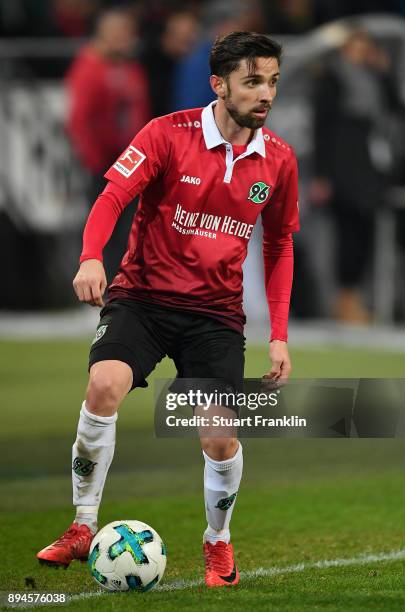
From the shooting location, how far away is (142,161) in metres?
5.63

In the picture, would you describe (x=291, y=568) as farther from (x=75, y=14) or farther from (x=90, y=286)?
(x=75, y=14)

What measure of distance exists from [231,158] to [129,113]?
7.99 meters

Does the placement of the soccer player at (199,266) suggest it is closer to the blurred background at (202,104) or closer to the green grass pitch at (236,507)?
the green grass pitch at (236,507)

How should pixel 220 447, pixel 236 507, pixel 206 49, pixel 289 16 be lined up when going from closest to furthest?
1. pixel 220 447
2. pixel 236 507
3. pixel 206 49
4. pixel 289 16

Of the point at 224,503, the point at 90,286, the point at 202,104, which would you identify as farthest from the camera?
the point at 202,104

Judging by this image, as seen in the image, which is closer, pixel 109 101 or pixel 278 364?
pixel 278 364

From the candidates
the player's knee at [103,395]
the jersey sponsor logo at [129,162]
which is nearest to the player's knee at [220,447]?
the player's knee at [103,395]

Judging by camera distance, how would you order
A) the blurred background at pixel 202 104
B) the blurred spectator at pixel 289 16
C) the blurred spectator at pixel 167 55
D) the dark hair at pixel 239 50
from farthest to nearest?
the blurred spectator at pixel 289 16 < the blurred spectator at pixel 167 55 < the blurred background at pixel 202 104 < the dark hair at pixel 239 50

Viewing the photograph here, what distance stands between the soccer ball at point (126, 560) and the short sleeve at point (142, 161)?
1.32 meters

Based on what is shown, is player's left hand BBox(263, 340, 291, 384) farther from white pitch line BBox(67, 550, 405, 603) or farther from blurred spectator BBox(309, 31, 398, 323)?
blurred spectator BBox(309, 31, 398, 323)

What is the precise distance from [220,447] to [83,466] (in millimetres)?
570

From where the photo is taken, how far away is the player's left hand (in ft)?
19.0

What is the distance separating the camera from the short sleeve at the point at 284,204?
235 inches

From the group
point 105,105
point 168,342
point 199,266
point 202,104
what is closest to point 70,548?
point 168,342
